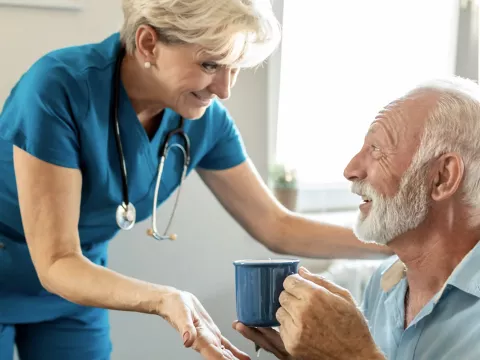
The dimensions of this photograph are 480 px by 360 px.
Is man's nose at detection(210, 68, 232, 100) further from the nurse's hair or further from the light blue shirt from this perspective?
the light blue shirt

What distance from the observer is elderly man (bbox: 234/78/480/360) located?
1118mm

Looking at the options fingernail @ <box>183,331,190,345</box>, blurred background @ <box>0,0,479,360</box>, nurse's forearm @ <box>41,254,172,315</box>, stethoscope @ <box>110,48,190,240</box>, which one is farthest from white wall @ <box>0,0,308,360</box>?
fingernail @ <box>183,331,190,345</box>

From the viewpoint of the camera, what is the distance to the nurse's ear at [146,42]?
142 centimetres

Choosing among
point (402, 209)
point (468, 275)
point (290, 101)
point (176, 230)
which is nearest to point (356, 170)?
point (402, 209)

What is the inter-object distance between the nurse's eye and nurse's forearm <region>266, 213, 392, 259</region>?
486 millimetres

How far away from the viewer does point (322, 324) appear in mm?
1112

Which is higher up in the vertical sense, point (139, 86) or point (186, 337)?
point (139, 86)

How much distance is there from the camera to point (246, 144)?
7.10 feet

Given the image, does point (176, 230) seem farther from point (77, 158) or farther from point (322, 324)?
point (322, 324)

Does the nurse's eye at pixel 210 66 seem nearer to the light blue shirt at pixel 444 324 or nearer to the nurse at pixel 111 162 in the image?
the nurse at pixel 111 162

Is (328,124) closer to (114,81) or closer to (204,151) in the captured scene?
(204,151)

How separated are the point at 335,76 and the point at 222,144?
101 cm

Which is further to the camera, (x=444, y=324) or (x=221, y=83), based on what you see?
(x=221, y=83)

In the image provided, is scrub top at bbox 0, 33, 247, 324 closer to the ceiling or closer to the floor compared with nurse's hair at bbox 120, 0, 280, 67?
closer to the floor
